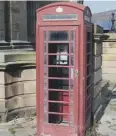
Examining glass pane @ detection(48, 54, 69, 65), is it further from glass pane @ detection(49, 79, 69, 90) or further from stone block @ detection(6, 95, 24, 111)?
stone block @ detection(6, 95, 24, 111)

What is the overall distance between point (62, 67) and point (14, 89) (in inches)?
74.7

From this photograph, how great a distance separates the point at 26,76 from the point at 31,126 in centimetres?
124

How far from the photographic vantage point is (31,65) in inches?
313

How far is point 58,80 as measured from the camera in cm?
661

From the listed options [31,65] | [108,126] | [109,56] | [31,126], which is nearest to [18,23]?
[31,65]

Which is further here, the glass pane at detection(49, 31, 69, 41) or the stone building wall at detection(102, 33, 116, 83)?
the stone building wall at detection(102, 33, 116, 83)

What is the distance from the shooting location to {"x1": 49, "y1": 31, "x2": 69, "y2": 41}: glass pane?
6.00 metres

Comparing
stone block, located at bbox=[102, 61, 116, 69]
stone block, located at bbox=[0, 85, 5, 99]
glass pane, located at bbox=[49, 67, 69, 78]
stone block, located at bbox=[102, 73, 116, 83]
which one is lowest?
stone block, located at bbox=[102, 73, 116, 83]

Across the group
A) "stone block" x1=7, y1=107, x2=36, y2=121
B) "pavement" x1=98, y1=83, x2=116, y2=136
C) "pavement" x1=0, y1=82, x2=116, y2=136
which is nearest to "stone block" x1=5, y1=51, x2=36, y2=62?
"stone block" x1=7, y1=107, x2=36, y2=121

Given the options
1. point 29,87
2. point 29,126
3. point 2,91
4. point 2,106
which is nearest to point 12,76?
point 2,91

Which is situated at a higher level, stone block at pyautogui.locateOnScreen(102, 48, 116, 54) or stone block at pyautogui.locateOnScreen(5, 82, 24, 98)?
stone block at pyautogui.locateOnScreen(102, 48, 116, 54)

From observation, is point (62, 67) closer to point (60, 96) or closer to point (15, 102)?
point (60, 96)

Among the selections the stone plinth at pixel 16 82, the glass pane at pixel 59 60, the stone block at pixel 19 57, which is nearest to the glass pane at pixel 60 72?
the glass pane at pixel 59 60

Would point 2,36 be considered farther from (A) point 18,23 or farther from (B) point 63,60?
(B) point 63,60
